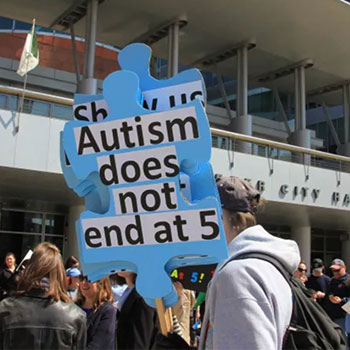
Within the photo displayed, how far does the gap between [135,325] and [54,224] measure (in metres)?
17.6

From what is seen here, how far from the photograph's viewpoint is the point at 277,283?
2.10m

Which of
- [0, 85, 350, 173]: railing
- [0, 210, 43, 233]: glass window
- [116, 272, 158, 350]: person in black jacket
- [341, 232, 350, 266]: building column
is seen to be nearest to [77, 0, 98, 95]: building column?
[0, 85, 350, 173]: railing

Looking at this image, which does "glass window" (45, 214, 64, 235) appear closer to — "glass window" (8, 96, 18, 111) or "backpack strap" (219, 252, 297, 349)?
"glass window" (8, 96, 18, 111)

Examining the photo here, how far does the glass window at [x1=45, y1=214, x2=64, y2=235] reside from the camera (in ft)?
69.7

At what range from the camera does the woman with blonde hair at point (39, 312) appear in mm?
3357

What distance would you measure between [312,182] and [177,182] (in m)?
18.5

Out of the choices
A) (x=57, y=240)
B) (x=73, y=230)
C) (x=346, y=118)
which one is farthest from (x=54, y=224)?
(x=346, y=118)

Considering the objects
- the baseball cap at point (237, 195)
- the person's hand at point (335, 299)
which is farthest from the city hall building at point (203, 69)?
the baseball cap at point (237, 195)

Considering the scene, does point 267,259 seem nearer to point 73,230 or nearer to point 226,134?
point 226,134

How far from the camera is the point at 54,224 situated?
845 inches

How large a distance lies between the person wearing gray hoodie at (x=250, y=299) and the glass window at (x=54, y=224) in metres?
19.6

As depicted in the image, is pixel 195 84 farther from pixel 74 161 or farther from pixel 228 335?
pixel 228 335

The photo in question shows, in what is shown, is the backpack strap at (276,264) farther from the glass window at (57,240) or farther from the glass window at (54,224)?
the glass window at (54,224)

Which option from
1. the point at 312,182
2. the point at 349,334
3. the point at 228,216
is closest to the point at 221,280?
the point at 228,216
